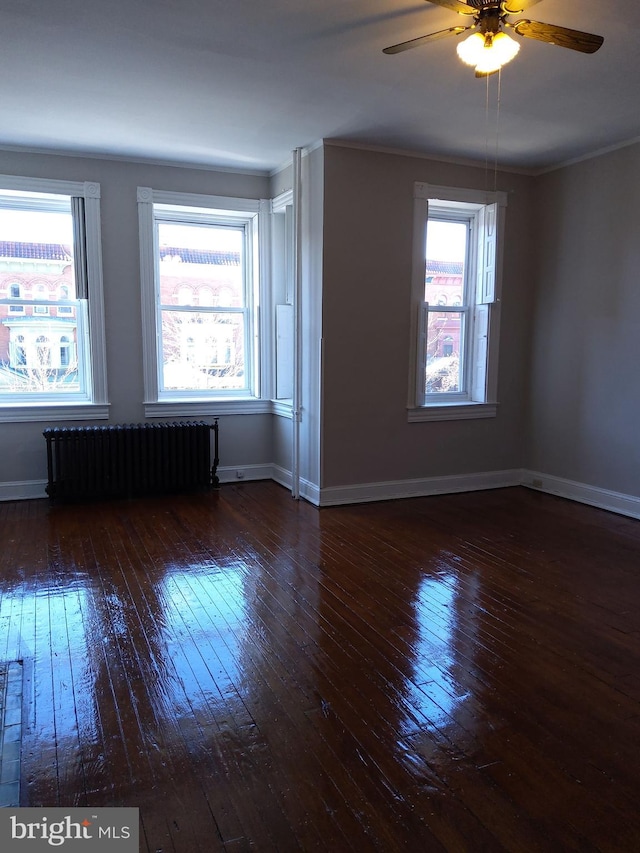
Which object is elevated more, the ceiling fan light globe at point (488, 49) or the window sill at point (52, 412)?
the ceiling fan light globe at point (488, 49)

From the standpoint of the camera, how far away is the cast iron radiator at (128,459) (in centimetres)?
507

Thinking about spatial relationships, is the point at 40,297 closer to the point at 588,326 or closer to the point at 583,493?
the point at 588,326

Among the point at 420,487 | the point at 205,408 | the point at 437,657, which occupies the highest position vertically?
the point at 205,408

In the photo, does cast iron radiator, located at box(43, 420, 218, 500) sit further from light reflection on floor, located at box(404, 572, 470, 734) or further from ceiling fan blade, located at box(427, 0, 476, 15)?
ceiling fan blade, located at box(427, 0, 476, 15)

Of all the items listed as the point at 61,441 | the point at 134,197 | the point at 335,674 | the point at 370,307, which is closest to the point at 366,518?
the point at 370,307

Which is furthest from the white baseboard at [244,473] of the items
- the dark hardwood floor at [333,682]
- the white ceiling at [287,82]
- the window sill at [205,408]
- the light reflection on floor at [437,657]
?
the white ceiling at [287,82]

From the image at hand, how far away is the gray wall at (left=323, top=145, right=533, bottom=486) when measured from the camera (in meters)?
4.81

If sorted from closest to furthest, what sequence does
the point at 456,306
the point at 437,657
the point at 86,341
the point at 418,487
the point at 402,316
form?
the point at 437,657 < the point at 402,316 < the point at 86,341 < the point at 418,487 < the point at 456,306

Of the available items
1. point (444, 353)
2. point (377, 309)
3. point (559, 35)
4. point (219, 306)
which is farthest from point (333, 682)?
point (219, 306)

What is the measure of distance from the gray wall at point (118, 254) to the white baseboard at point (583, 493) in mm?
3733

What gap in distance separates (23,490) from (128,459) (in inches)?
36.2

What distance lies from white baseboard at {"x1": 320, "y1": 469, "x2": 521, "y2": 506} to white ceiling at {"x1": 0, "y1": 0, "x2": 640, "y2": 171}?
279 centimetres

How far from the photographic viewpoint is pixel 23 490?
516 centimetres

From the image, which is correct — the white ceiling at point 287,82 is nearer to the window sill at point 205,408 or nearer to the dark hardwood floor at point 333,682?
the window sill at point 205,408
